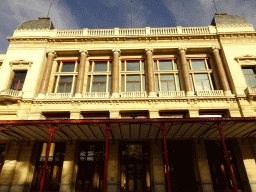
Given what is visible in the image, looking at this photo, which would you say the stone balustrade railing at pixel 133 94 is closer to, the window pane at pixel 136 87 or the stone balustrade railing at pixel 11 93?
the window pane at pixel 136 87

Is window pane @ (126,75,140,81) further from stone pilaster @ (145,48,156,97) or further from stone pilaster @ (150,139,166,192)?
stone pilaster @ (150,139,166,192)

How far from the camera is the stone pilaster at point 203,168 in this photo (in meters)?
14.6

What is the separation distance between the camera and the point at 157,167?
15422 millimetres

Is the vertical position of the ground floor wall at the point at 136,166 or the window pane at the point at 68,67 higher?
the window pane at the point at 68,67

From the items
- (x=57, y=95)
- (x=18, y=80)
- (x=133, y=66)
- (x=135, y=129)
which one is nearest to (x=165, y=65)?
(x=133, y=66)

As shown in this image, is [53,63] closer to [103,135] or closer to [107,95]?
[107,95]

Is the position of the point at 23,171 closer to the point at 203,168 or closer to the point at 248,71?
the point at 203,168

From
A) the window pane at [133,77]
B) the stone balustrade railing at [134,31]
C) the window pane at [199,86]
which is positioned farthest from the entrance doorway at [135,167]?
the stone balustrade railing at [134,31]

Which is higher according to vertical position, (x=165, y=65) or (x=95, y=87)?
(x=165, y=65)

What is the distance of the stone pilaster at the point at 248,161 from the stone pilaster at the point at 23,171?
20275 mm

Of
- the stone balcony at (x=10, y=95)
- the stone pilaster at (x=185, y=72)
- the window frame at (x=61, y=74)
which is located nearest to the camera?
the stone balcony at (x=10, y=95)

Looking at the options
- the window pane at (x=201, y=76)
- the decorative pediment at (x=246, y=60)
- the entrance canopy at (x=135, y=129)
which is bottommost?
the entrance canopy at (x=135, y=129)

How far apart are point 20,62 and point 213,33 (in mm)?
24758

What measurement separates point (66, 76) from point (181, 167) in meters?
17.3
